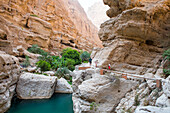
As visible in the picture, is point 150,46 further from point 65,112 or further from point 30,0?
point 30,0

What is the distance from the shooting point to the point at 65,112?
1102 cm

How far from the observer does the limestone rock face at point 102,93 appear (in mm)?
6680

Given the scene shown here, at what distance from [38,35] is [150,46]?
3209 centimetres

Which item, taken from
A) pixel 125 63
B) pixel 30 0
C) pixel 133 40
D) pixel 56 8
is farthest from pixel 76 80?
pixel 56 8

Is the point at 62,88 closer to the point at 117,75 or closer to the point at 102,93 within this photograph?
the point at 102,93

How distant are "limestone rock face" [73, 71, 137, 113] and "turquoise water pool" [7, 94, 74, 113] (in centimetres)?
556

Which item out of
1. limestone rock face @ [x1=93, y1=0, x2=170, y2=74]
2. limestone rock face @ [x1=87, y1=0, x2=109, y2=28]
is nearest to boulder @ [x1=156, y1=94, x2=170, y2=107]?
limestone rock face @ [x1=93, y1=0, x2=170, y2=74]

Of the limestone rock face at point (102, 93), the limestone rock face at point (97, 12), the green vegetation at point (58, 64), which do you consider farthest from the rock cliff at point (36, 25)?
the limestone rock face at point (97, 12)

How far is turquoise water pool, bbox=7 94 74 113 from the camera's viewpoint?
1126 cm

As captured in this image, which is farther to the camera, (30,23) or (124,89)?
(30,23)

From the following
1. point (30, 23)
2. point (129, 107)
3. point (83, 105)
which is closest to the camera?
point (129, 107)

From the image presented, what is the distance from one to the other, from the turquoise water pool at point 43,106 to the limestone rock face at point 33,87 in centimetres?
71

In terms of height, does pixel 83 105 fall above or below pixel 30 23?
below

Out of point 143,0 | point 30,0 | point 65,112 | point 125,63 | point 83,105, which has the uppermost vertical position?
point 30,0
